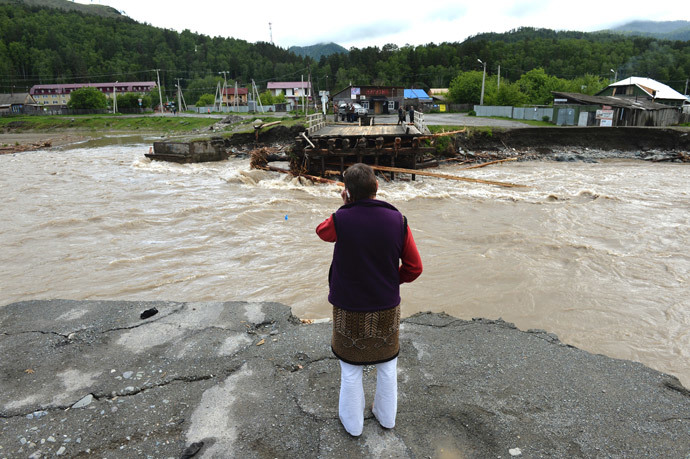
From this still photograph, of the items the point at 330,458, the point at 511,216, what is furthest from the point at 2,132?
the point at 330,458

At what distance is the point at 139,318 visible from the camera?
5.41 metres

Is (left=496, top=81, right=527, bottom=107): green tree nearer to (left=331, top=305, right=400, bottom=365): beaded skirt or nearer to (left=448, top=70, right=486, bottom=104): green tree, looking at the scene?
(left=448, top=70, right=486, bottom=104): green tree

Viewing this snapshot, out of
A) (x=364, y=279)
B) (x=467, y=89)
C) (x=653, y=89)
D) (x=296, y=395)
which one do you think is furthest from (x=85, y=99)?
(x=364, y=279)

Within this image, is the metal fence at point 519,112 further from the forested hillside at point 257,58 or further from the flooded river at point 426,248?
the forested hillside at point 257,58

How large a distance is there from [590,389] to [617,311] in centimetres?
410

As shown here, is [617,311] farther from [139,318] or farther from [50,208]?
[50,208]

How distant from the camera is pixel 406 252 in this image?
2.94 meters

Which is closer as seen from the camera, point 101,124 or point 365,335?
point 365,335

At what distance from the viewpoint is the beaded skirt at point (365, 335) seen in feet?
9.67

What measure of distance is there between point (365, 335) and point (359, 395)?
0.51 meters


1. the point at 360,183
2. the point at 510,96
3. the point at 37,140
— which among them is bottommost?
the point at 37,140

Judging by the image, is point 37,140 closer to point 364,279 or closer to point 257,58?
point 364,279

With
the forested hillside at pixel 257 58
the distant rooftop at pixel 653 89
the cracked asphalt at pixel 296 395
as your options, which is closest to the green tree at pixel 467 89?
the distant rooftop at pixel 653 89

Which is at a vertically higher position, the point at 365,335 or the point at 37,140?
the point at 37,140
